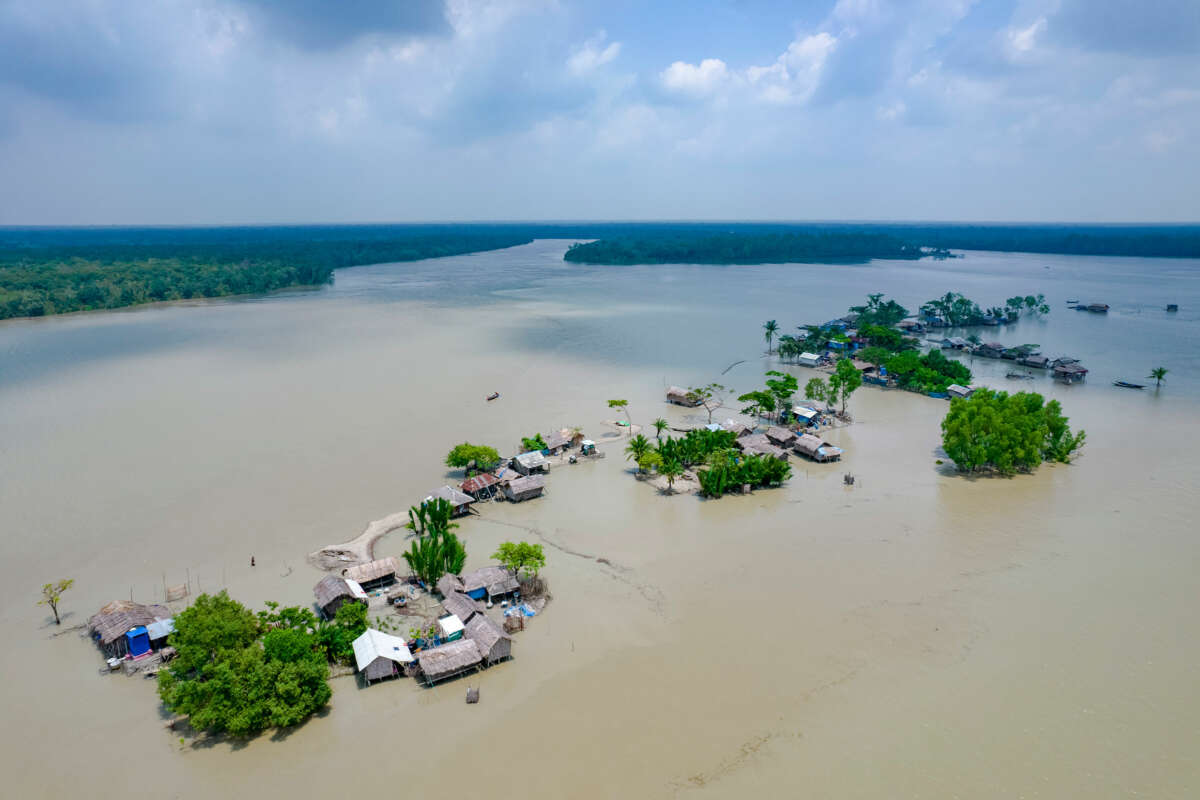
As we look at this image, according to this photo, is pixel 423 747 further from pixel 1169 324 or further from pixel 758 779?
pixel 1169 324

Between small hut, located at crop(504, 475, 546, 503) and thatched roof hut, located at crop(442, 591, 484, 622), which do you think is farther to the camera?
small hut, located at crop(504, 475, 546, 503)

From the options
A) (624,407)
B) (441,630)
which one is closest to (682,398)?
(624,407)

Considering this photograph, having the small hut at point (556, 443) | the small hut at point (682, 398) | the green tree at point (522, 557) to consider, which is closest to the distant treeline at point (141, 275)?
the small hut at point (556, 443)

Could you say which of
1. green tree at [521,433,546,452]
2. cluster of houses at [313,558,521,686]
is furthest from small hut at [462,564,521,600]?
green tree at [521,433,546,452]

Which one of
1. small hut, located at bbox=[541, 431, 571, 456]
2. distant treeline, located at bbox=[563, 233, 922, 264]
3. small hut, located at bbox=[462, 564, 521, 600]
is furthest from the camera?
distant treeline, located at bbox=[563, 233, 922, 264]

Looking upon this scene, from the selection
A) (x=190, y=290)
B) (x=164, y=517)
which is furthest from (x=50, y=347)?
(x=164, y=517)

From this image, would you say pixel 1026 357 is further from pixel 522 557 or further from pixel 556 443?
pixel 522 557

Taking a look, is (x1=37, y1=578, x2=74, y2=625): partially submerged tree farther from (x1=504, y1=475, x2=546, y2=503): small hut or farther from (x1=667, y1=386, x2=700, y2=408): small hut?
(x1=667, y1=386, x2=700, y2=408): small hut
